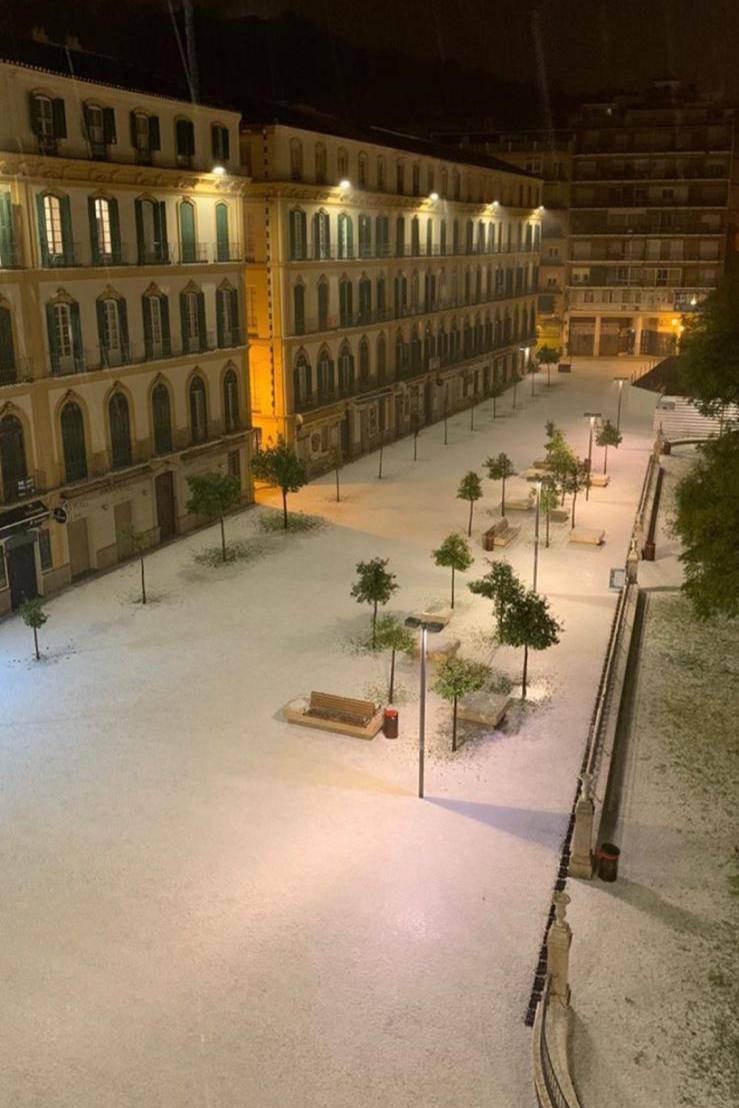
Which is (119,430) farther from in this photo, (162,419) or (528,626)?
(528,626)

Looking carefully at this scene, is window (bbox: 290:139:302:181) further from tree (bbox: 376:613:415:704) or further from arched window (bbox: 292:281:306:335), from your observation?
tree (bbox: 376:613:415:704)

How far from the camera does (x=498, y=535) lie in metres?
39.7

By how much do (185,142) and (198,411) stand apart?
35.3 ft

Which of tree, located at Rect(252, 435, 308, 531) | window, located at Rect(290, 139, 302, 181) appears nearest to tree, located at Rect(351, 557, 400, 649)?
tree, located at Rect(252, 435, 308, 531)

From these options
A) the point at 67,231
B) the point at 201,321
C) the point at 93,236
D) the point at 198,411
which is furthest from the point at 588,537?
the point at 67,231

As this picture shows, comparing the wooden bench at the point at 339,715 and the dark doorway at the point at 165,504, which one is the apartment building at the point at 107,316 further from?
the wooden bench at the point at 339,715

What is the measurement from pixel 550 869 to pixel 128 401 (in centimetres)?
2520

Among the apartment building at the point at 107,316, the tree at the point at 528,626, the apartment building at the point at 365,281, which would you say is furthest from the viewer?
the apartment building at the point at 365,281

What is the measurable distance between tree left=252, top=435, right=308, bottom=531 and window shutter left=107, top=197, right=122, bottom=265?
10.9 m

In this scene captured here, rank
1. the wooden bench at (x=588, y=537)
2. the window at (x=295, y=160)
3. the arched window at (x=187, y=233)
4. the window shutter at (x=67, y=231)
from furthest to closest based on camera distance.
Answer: the window at (x=295, y=160) < the wooden bench at (x=588, y=537) < the arched window at (x=187, y=233) < the window shutter at (x=67, y=231)

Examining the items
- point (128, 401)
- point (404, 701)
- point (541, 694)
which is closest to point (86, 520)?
point (128, 401)

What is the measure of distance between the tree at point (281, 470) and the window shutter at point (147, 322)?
7.41 meters

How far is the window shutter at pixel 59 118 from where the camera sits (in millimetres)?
31828

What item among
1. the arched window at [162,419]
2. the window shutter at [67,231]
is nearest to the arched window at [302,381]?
the arched window at [162,419]
